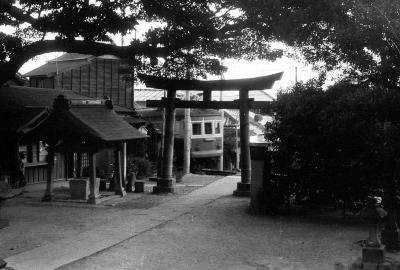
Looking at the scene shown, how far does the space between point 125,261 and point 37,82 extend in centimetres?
2038

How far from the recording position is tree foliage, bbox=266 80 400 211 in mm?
10859

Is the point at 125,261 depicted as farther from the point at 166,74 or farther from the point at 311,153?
the point at 166,74

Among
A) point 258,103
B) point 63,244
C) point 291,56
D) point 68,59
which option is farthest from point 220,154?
→ point 63,244

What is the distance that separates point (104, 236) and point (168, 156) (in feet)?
25.6

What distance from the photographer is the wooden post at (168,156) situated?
58.2 ft

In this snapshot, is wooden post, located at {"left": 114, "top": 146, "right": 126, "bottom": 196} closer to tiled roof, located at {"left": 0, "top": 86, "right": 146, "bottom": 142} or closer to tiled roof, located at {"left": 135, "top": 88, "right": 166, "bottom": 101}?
tiled roof, located at {"left": 0, "top": 86, "right": 146, "bottom": 142}

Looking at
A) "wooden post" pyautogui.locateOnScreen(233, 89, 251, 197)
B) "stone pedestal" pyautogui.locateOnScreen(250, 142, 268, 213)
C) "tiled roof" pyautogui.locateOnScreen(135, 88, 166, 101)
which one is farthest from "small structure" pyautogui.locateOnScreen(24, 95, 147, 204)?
"tiled roof" pyautogui.locateOnScreen(135, 88, 166, 101)

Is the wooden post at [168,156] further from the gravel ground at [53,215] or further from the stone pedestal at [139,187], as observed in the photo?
the stone pedestal at [139,187]

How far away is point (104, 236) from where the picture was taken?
10.3m

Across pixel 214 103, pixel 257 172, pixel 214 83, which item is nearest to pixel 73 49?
pixel 257 172

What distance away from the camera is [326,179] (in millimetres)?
12156

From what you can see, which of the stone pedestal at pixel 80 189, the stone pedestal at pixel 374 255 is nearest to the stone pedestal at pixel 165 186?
the stone pedestal at pixel 80 189

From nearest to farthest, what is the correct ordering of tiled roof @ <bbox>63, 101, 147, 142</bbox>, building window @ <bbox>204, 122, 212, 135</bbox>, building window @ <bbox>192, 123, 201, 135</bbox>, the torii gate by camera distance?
tiled roof @ <bbox>63, 101, 147, 142</bbox>
the torii gate
building window @ <bbox>192, 123, 201, 135</bbox>
building window @ <bbox>204, 122, 212, 135</bbox>

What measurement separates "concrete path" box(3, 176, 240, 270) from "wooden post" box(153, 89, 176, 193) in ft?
3.82
